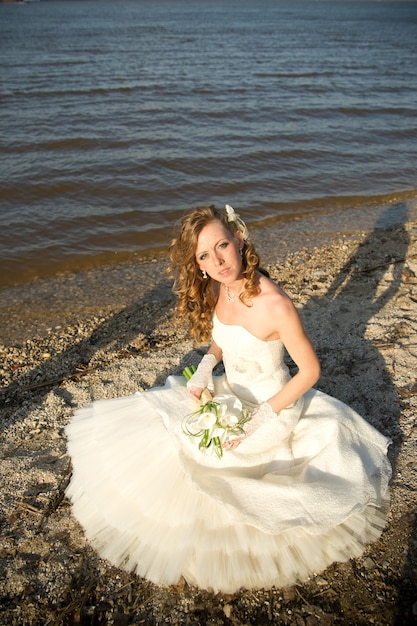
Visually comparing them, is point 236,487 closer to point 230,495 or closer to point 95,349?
point 230,495

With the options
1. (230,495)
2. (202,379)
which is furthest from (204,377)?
(230,495)

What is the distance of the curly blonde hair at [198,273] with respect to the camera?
3.42m

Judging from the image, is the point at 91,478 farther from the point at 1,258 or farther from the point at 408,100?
the point at 408,100

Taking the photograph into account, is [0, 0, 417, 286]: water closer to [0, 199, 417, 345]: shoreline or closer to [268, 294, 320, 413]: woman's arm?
[0, 199, 417, 345]: shoreline

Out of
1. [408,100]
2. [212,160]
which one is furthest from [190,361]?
[408,100]

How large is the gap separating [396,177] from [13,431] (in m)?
11.2

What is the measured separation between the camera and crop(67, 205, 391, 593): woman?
3221 mm

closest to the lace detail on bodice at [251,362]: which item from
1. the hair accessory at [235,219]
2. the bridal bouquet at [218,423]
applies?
the bridal bouquet at [218,423]

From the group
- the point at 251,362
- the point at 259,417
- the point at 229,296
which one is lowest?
the point at 259,417

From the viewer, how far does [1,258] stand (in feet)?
28.7

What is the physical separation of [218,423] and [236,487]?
0.45 meters

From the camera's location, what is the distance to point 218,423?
10.9 feet

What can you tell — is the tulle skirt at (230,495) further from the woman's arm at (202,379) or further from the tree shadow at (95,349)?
the tree shadow at (95,349)

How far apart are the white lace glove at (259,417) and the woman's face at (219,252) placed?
3.01 ft
